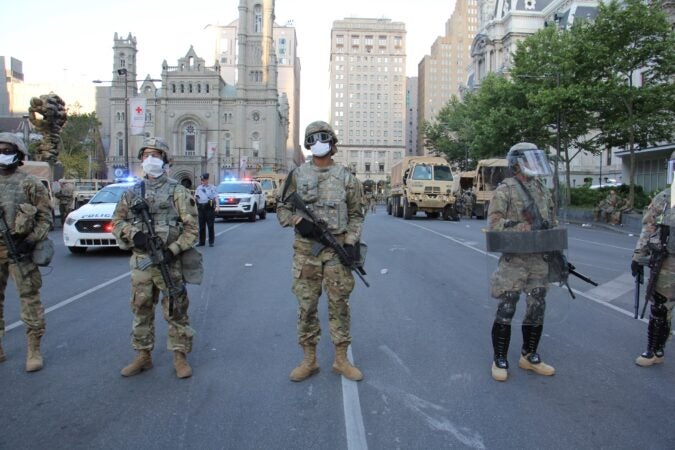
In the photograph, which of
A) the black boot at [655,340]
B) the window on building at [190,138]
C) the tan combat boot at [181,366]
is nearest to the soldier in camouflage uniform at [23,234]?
the tan combat boot at [181,366]

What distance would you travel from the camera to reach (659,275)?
4.79m

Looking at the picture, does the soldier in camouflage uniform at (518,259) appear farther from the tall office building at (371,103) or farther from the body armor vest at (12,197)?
the tall office building at (371,103)

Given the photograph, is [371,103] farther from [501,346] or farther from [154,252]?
[154,252]

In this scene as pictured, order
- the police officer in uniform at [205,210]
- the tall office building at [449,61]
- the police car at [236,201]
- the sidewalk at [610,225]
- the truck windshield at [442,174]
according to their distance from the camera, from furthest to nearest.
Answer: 1. the tall office building at [449,61]
2. the truck windshield at [442,174]
3. the police car at [236,201]
4. the sidewalk at [610,225]
5. the police officer in uniform at [205,210]

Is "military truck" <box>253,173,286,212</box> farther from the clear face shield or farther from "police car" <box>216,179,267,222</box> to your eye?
the clear face shield

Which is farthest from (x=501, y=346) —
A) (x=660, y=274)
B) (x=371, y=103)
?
(x=371, y=103)

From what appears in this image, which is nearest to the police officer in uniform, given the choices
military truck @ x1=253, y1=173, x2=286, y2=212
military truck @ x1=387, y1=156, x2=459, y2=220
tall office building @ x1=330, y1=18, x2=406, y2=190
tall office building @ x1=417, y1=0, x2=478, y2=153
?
military truck @ x1=387, y1=156, x2=459, y2=220

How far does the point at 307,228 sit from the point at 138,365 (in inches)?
70.6

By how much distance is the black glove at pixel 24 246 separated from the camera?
467 cm

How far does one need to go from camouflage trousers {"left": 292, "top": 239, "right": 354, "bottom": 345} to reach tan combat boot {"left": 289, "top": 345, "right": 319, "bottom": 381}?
0.07 metres

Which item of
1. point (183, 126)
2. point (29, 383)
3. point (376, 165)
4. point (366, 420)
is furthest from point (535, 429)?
point (376, 165)

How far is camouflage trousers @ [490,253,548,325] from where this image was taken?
443cm

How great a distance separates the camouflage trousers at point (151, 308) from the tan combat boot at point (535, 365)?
8.99 feet

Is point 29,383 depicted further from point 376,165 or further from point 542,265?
point 376,165
